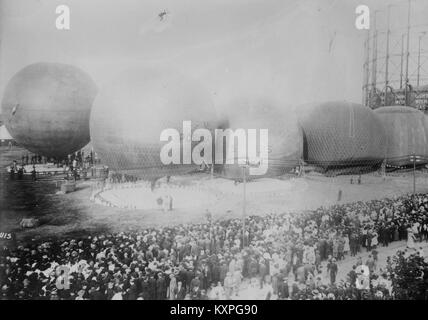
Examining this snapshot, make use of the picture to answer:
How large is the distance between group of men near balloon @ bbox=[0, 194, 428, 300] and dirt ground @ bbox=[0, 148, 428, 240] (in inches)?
27.9

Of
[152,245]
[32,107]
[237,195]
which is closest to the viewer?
[152,245]

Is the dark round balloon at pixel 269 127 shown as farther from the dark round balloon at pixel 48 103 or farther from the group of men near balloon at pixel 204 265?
the dark round balloon at pixel 48 103

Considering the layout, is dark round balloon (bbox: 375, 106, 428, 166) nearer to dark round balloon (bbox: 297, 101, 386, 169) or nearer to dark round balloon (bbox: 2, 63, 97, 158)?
dark round balloon (bbox: 297, 101, 386, 169)

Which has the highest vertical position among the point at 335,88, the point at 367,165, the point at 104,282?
the point at 335,88

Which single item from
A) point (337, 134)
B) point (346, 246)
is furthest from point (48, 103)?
point (346, 246)

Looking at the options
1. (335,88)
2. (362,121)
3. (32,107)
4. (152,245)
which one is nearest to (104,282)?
(152,245)

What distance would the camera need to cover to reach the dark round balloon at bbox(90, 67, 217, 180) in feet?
22.0

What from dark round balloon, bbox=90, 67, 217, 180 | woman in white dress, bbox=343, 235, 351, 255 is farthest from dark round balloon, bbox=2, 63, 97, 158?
woman in white dress, bbox=343, 235, 351, 255

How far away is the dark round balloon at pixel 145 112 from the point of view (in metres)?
6.71

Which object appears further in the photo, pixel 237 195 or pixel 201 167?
pixel 237 195

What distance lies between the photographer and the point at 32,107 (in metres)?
8.03
